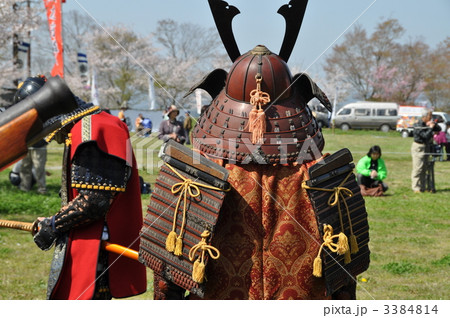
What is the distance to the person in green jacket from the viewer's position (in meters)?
10.1

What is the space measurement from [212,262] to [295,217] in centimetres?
45

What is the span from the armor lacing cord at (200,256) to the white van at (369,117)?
26.1 meters

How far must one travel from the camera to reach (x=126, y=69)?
33.7 metres

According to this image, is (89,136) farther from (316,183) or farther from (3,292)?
(3,292)

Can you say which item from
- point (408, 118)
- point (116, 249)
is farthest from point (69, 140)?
point (408, 118)

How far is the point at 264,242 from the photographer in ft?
8.21

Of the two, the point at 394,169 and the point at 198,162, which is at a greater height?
the point at 198,162

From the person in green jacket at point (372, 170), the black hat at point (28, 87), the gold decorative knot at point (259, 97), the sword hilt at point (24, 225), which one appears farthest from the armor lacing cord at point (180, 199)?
the person in green jacket at point (372, 170)

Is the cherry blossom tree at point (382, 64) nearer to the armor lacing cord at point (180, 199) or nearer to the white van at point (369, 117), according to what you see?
the white van at point (369, 117)

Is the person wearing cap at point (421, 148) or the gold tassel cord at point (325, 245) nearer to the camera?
the gold tassel cord at point (325, 245)

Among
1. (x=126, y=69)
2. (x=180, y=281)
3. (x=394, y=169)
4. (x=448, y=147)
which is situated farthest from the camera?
(x=126, y=69)

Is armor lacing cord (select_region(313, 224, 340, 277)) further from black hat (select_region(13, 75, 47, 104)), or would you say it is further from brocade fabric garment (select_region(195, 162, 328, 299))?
black hat (select_region(13, 75, 47, 104))

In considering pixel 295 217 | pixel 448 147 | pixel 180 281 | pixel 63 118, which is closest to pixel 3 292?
pixel 63 118

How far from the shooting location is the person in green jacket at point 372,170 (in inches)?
399
